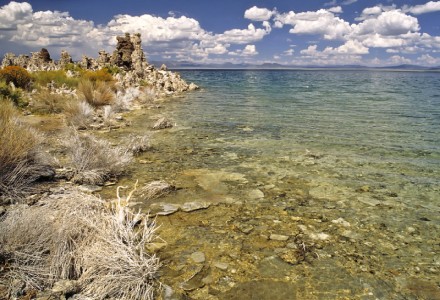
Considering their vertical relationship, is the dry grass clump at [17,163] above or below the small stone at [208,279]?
above

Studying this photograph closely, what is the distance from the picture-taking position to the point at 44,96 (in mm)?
16250

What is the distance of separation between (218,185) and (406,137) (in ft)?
27.2

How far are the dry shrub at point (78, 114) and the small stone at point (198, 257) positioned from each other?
991 centimetres

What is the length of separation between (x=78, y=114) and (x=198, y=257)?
1081 cm

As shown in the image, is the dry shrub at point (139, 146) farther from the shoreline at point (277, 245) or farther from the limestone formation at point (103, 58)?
the limestone formation at point (103, 58)

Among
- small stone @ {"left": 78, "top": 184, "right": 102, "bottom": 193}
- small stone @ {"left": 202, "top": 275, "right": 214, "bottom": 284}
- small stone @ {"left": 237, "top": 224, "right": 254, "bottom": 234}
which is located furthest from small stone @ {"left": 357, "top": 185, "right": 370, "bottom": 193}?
small stone @ {"left": 78, "top": 184, "right": 102, "bottom": 193}

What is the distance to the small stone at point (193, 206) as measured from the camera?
19.2 feet

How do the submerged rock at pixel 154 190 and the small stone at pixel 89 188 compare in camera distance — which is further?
the small stone at pixel 89 188

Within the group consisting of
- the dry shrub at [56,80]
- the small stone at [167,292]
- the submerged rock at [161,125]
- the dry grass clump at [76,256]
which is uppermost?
the dry shrub at [56,80]

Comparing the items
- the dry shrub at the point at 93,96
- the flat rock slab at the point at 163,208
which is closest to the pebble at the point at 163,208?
the flat rock slab at the point at 163,208

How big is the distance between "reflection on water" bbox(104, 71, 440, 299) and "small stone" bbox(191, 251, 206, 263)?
9 centimetres

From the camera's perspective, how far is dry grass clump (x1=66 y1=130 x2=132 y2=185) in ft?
22.6

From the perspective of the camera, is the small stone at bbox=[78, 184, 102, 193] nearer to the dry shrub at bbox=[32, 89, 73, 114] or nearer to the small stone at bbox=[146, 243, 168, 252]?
the small stone at bbox=[146, 243, 168, 252]

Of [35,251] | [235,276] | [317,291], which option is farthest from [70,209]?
[317,291]
